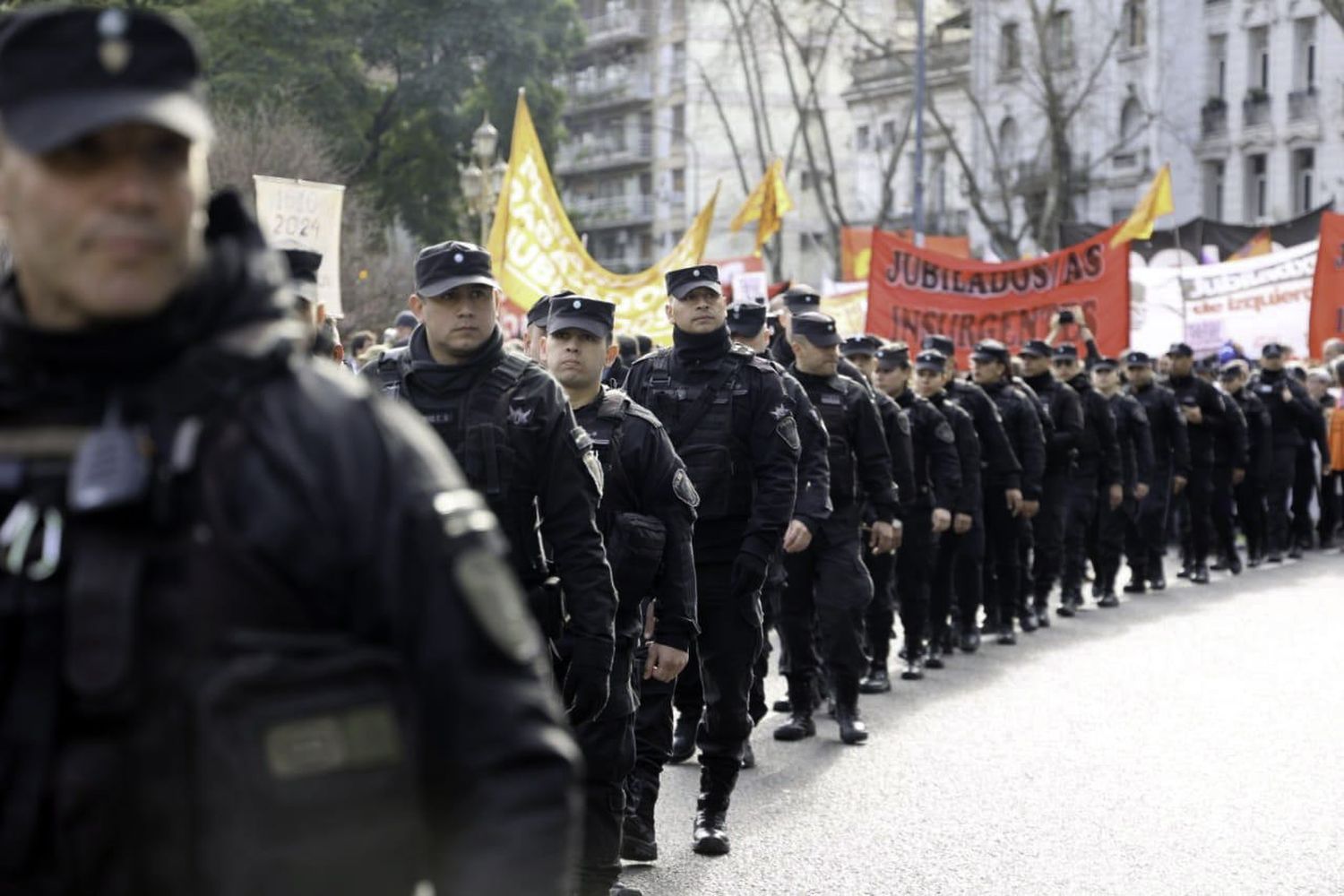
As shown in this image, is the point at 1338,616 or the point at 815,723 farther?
the point at 1338,616

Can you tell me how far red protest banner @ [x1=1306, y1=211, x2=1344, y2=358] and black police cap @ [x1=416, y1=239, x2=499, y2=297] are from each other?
19.0m

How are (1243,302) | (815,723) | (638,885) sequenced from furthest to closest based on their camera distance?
1. (1243,302)
2. (815,723)
3. (638,885)

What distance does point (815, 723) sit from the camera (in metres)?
11.2

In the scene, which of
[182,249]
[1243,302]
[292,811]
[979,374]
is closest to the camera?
[292,811]

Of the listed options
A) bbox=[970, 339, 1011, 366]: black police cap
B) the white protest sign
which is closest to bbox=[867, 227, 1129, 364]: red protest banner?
bbox=[970, 339, 1011, 366]: black police cap

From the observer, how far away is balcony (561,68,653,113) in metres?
91.2

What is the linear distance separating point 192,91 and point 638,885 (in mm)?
5359

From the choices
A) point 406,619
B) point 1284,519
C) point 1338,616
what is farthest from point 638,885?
point 1284,519

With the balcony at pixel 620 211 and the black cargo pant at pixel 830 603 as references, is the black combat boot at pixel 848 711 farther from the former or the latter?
the balcony at pixel 620 211

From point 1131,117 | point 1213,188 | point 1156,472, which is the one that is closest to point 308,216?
point 1156,472

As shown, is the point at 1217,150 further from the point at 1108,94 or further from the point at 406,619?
the point at 406,619

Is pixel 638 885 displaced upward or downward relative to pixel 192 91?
downward

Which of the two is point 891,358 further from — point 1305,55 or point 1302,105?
point 1305,55

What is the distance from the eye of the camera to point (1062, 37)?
60000 mm
